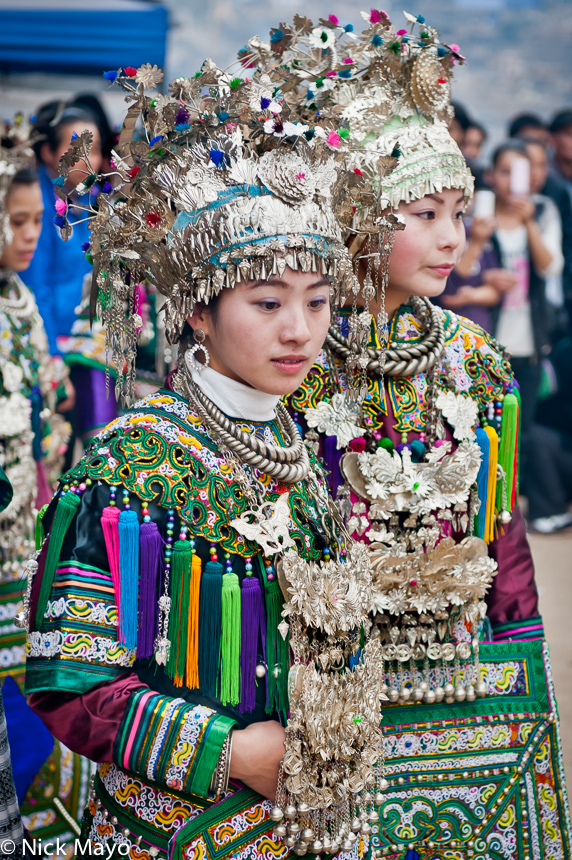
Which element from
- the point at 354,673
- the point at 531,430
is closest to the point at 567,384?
the point at 531,430

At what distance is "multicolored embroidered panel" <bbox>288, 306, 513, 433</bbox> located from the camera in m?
2.77

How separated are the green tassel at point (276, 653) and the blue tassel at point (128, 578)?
28 centimetres

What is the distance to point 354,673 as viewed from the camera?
2.04 m

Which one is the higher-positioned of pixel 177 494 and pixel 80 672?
pixel 177 494

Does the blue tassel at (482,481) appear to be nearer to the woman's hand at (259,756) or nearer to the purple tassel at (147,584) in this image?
the woman's hand at (259,756)

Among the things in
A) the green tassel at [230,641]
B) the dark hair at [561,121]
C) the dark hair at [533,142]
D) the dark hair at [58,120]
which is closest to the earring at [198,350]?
the green tassel at [230,641]

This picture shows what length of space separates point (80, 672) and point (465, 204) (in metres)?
1.71

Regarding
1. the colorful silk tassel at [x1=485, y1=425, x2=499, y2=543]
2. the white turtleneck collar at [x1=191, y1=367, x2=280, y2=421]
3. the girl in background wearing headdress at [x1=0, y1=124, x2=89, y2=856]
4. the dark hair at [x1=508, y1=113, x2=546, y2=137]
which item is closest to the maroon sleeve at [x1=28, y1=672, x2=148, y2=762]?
the white turtleneck collar at [x1=191, y1=367, x2=280, y2=421]

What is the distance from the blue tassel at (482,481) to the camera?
2820mm

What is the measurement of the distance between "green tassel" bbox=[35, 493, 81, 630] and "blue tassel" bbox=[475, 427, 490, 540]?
4.42 feet

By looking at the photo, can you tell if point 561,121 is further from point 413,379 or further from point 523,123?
point 413,379

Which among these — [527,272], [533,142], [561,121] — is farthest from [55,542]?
[561,121]

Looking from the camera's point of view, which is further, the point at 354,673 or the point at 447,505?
the point at 447,505

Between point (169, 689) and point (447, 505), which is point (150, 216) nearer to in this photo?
point (169, 689)
